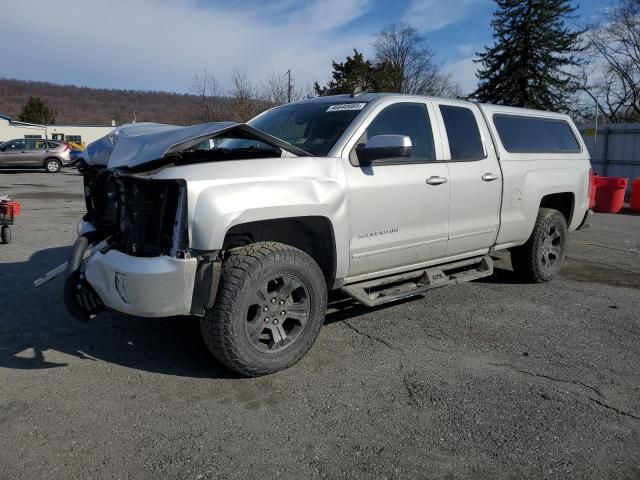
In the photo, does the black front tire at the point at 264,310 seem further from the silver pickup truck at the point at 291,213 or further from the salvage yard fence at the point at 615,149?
the salvage yard fence at the point at 615,149

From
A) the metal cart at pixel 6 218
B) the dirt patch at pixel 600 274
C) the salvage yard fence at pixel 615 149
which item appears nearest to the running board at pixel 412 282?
the dirt patch at pixel 600 274

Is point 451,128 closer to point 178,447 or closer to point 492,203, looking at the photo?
point 492,203

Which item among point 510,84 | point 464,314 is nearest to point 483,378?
point 464,314

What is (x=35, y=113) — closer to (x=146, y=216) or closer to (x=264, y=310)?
(x=146, y=216)

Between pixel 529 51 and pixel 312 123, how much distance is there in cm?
3931

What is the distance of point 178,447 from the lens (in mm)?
2889

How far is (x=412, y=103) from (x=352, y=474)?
3147mm

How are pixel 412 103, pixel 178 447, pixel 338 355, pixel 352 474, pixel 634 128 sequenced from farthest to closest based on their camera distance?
pixel 634 128
pixel 412 103
pixel 338 355
pixel 178 447
pixel 352 474

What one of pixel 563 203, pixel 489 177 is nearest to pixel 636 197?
pixel 563 203

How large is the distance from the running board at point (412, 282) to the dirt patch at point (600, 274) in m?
1.88

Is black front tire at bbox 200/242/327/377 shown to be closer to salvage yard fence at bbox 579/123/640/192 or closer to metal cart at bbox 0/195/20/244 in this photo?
metal cart at bbox 0/195/20/244

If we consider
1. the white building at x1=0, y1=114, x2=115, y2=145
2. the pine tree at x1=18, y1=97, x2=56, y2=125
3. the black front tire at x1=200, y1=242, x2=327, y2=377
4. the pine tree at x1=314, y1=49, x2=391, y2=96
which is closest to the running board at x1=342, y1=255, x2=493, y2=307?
the black front tire at x1=200, y1=242, x2=327, y2=377

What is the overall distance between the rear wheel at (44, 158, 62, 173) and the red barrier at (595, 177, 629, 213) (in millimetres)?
23982

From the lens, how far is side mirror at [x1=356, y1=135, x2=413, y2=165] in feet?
12.9
